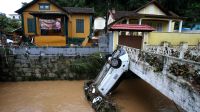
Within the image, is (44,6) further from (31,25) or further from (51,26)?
(31,25)

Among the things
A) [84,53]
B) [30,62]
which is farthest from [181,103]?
[30,62]

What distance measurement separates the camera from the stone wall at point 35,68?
13203mm

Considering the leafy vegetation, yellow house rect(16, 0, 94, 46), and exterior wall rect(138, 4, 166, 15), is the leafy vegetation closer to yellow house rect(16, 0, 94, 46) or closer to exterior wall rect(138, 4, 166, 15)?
yellow house rect(16, 0, 94, 46)

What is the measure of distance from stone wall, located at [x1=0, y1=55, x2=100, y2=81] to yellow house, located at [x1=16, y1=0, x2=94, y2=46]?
16.2 feet

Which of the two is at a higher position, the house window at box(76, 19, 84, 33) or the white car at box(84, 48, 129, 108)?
the house window at box(76, 19, 84, 33)

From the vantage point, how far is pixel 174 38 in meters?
14.8

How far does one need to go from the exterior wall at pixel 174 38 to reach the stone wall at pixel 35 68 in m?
6.03

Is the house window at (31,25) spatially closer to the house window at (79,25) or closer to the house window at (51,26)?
the house window at (51,26)

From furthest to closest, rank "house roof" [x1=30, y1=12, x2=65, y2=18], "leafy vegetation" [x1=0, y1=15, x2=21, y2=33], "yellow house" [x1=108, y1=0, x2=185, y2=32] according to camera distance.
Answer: "leafy vegetation" [x1=0, y1=15, x2=21, y2=33], "yellow house" [x1=108, y1=0, x2=185, y2=32], "house roof" [x1=30, y1=12, x2=65, y2=18]

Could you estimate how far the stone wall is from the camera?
13.2m

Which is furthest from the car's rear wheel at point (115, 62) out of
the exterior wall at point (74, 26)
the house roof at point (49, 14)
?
the exterior wall at point (74, 26)

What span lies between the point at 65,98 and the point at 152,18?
1304cm

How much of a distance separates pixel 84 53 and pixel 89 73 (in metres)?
1.62

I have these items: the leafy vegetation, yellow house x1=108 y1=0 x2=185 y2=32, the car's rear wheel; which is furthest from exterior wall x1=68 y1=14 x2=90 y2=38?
the leafy vegetation
